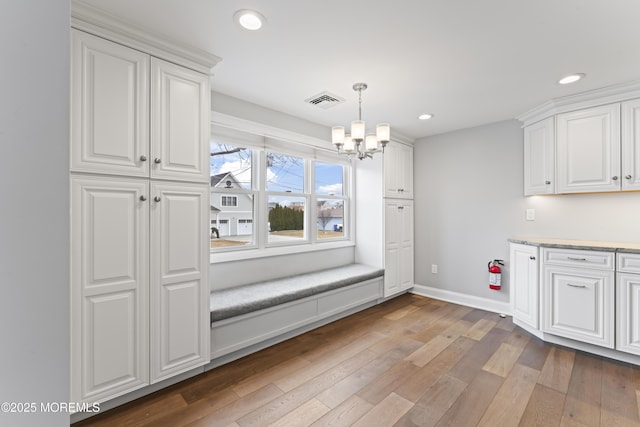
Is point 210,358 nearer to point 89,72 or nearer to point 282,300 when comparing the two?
point 282,300

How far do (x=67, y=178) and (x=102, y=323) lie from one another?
170 cm

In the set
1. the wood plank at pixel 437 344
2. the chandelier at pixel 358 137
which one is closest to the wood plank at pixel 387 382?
the wood plank at pixel 437 344

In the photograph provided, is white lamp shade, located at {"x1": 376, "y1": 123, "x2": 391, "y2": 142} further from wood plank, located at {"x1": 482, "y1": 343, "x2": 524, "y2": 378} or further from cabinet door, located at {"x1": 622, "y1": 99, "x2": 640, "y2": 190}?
cabinet door, located at {"x1": 622, "y1": 99, "x2": 640, "y2": 190}

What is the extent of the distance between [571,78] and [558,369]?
8.13ft

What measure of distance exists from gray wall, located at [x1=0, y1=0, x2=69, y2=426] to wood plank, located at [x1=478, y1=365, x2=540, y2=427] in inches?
85.7

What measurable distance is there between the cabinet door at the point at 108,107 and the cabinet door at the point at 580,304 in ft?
12.0

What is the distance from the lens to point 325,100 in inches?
116

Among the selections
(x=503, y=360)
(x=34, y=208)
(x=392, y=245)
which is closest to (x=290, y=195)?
(x=392, y=245)

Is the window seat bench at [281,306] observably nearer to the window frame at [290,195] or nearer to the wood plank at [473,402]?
the window frame at [290,195]

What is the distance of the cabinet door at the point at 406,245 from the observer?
4234 millimetres

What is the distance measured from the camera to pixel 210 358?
7.42ft

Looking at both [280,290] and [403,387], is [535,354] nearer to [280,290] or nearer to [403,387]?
[403,387]

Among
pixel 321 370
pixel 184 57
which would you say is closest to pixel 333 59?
pixel 184 57

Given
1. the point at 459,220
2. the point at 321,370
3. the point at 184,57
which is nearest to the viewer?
the point at 184,57
